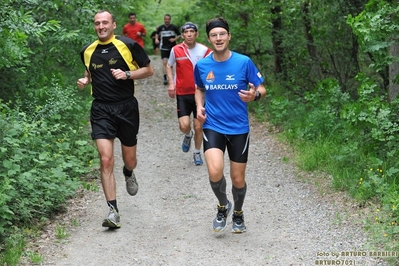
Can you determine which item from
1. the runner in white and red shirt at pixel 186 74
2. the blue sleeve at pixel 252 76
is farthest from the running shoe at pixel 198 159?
the blue sleeve at pixel 252 76

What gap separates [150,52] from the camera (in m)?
30.5

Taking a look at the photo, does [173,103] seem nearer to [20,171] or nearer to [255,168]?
[255,168]

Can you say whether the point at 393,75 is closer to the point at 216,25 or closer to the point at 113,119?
the point at 216,25

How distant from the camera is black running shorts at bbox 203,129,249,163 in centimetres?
684

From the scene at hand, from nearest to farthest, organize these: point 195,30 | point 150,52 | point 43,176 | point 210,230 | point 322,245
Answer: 1. point 322,245
2. point 210,230
3. point 43,176
4. point 195,30
5. point 150,52

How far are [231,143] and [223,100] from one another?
47cm

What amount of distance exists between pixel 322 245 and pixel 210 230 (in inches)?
51.2

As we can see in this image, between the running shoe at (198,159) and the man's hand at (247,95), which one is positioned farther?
the running shoe at (198,159)

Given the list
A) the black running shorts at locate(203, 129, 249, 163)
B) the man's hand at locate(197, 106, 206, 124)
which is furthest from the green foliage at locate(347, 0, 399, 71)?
the man's hand at locate(197, 106, 206, 124)

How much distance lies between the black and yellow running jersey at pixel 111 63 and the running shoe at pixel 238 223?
1.86m

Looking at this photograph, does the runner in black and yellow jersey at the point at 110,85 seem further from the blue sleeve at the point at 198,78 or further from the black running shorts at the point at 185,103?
the black running shorts at the point at 185,103

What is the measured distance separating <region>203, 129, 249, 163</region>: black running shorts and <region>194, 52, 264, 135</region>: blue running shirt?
0.05 metres

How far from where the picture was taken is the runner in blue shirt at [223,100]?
22.2 ft

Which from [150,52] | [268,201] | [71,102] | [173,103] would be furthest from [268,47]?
[150,52]
